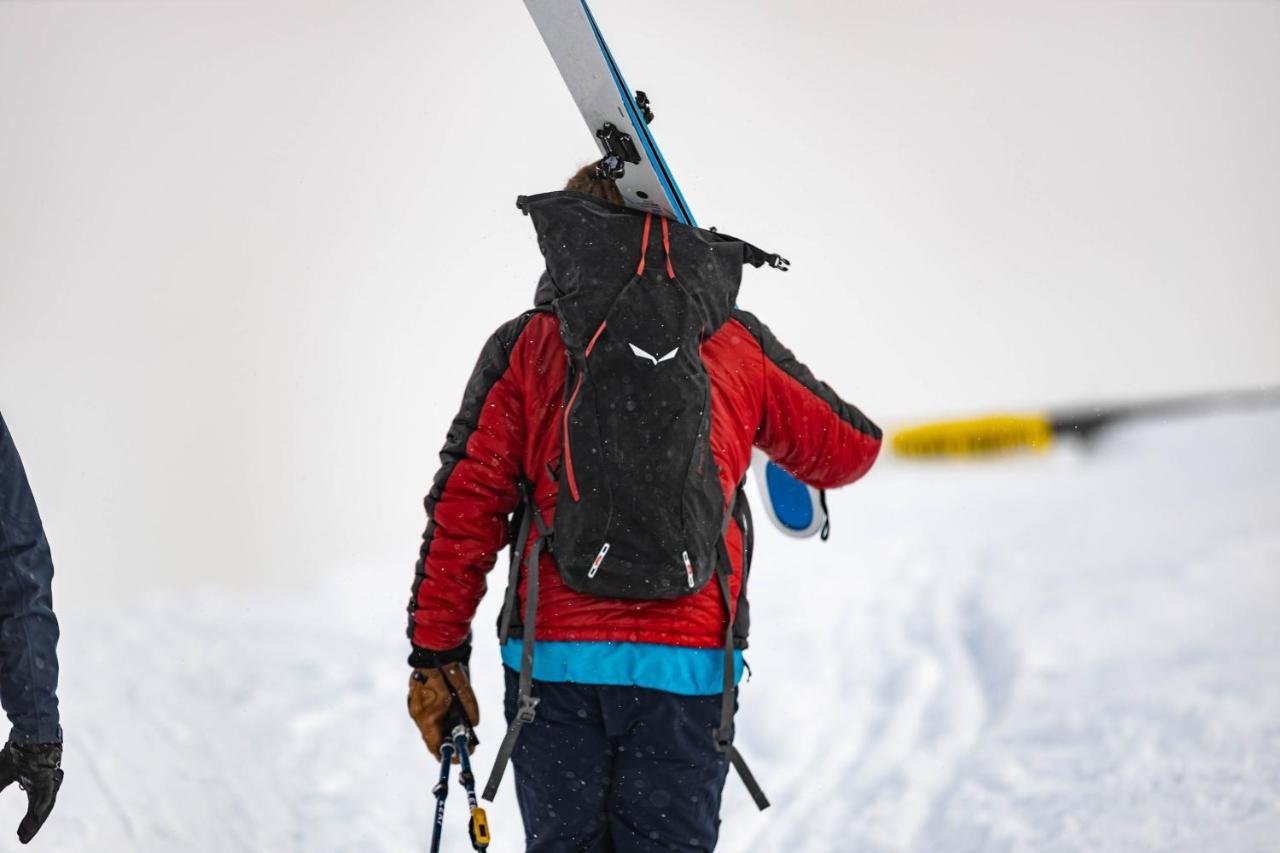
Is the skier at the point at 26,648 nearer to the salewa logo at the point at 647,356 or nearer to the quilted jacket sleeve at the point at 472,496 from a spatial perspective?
the quilted jacket sleeve at the point at 472,496

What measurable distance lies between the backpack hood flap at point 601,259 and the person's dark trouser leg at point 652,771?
1.86ft

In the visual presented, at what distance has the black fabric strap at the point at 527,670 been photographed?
1896 mm

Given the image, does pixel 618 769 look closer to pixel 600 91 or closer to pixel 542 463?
pixel 542 463

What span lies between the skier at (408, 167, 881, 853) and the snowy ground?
1.82 m

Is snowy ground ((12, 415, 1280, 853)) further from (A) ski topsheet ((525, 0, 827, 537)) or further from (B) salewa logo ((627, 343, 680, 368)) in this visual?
(B) salewa logo ((627, 343, 680, 368))

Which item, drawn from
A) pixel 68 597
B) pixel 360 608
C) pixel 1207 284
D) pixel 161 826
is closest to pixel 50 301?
pixel 68 597

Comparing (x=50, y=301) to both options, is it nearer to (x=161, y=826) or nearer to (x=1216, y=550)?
(x=161, y=826)

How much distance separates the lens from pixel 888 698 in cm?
436

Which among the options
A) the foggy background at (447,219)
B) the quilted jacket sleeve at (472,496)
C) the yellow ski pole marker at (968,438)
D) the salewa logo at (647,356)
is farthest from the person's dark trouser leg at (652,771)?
the yellow ski pole marker at (968,438)

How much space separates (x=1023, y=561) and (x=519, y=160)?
2.88m

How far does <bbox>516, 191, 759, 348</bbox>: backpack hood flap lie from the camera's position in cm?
191

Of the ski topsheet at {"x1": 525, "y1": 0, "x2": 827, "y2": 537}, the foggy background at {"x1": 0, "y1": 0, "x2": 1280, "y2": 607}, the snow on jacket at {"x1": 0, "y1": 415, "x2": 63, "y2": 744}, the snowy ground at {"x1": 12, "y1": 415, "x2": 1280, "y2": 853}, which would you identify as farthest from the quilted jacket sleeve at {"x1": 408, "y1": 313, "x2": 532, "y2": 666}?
the foggy background at {"x1": 0, "y1": 0, "x2": 1280, "y2": 607}

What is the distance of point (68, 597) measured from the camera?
5.25 metres

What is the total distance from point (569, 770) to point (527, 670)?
0.56ft
